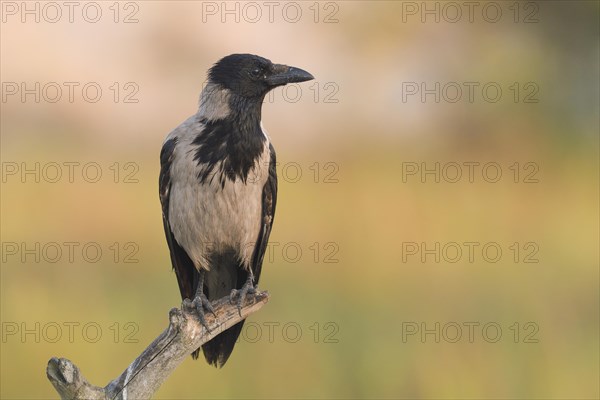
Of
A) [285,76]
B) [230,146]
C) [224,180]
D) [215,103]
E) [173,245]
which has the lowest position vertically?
[173,245]

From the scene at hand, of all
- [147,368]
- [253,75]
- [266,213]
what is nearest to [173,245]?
[266,213]

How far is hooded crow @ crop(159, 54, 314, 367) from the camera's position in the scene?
6.03 meters

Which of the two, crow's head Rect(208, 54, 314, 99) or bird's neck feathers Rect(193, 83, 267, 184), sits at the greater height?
crow's head Rect(208, 54, 314, 99)

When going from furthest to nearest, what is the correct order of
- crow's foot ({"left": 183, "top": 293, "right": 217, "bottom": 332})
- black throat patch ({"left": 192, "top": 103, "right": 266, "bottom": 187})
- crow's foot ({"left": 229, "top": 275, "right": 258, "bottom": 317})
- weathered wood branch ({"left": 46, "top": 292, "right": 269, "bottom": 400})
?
black throat patch ({"left": 192, "top": 103, "right": 266, "bottom": 187}), crow's foot ({"left": 229, "top": 275, "right": 258, "bottom": 317}), crow's foot ({"left": 183, "top": 293, "right": 217, "bottom": 332}), weathered wood branch ({"left": 46, "top": 292, "right": 269, "bottom": 400})

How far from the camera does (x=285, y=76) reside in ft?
20.6

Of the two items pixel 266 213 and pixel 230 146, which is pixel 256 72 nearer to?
pixel 230 146

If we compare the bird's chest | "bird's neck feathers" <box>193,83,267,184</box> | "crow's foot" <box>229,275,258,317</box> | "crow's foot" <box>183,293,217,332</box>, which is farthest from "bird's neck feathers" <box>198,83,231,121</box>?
"crow's foot" <box>183,293,217,332</box>

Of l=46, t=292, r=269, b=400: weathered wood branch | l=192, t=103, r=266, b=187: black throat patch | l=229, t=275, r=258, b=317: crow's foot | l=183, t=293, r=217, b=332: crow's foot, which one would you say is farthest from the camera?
l=192, t=103, r=266, b=187: black throat patch

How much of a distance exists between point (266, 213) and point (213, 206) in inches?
17.9

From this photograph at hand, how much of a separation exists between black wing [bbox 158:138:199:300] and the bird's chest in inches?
2.8

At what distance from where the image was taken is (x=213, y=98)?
628 cm

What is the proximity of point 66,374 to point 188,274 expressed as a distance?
255 centimetres

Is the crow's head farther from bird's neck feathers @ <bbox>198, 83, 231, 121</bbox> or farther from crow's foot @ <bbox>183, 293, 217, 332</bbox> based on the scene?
crow's foot @ <bbox>183, 293, 217, 332</bbox>

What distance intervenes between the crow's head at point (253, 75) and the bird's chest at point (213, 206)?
1.39 feet
